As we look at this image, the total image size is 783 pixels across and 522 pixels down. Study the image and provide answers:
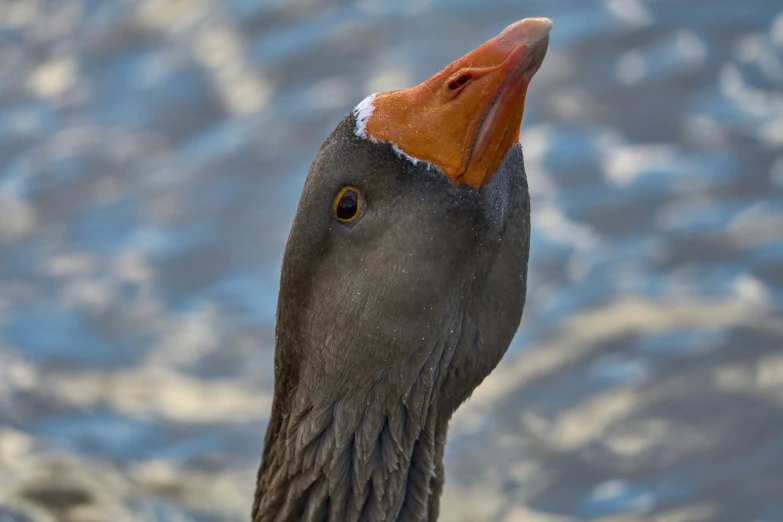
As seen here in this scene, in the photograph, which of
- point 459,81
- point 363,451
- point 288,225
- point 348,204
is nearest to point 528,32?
point 459,81

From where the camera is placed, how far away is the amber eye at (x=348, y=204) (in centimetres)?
412

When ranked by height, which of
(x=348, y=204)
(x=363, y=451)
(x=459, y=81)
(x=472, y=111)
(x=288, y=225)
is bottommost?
(x=363, y=451)

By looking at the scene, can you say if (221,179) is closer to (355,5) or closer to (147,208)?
(147,208)

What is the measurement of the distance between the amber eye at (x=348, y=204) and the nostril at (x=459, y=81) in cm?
49

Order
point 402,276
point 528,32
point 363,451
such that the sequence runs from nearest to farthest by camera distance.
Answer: point 528,32 < point 402,276 < point 363,451

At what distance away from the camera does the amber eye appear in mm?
4117

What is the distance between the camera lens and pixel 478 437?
7.33m

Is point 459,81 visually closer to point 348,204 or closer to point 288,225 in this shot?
point 348,204

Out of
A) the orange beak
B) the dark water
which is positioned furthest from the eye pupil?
the dark water

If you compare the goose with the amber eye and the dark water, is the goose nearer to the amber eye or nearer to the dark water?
the amber eye

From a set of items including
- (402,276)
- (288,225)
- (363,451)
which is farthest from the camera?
(288,225)

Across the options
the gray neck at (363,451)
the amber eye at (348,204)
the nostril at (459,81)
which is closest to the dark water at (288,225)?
the gray neck at (363,451)

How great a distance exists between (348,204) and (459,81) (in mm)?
575

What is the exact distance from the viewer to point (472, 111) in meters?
3.94
